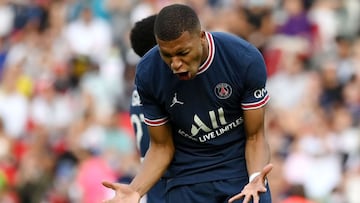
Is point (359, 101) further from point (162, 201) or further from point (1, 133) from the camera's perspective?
point (162, 201)

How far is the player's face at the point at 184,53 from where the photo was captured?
7086 mm

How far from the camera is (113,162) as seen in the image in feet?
47.3

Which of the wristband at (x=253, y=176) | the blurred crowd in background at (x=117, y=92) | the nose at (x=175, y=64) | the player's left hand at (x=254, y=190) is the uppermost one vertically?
the nose at (x=175, y=64)

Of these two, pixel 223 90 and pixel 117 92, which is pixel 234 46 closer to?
pixel 223 90

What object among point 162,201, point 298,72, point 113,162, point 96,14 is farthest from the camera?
point 96,14

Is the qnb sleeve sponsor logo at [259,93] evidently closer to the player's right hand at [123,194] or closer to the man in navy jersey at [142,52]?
the player's right hand at [123,194]

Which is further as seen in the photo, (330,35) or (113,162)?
(330,35)

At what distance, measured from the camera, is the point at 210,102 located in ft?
25.0

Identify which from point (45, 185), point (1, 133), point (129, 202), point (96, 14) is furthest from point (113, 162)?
point (129, 202)

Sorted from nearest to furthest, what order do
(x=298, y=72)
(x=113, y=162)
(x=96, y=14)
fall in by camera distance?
(x=113, y=162)
(x=298, y=72)
(x=96, y=14)

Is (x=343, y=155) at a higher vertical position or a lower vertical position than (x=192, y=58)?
lower

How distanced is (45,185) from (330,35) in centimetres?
455

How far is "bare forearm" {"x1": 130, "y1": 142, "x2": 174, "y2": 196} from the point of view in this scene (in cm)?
Answer: 776

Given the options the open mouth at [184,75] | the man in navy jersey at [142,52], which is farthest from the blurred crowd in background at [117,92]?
the open mouth at [184,75]
